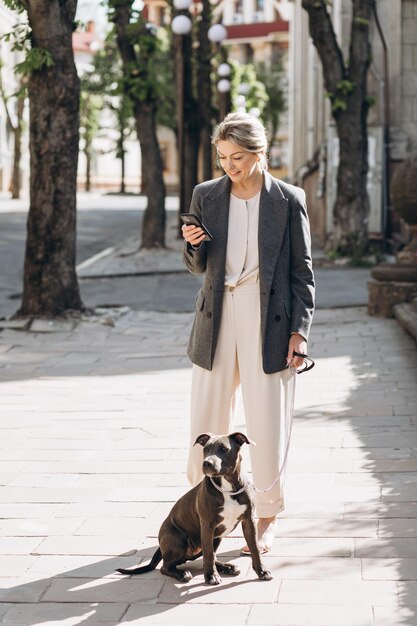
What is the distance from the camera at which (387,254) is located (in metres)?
22.1

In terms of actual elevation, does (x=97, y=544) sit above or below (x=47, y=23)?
below

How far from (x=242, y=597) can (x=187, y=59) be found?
816 inches

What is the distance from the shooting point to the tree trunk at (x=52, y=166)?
43.7ft

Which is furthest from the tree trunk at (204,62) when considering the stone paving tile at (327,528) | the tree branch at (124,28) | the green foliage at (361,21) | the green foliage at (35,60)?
the stone paving tile at (327,528)

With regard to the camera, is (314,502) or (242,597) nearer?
(242,597)

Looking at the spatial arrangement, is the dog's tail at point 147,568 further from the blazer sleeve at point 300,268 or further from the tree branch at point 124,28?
the tree branch at point 124,28

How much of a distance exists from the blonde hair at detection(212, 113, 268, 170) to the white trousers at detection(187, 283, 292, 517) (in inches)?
23.9

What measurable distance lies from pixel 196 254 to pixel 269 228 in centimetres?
32

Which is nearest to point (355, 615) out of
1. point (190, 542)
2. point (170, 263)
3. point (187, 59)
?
point (190, 542)

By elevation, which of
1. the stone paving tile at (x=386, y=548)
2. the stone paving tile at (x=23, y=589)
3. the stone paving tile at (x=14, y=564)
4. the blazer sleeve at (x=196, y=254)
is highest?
the blazer sleeve at (x=196, y=254)

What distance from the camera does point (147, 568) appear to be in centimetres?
511

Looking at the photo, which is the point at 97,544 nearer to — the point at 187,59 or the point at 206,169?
the point at 187,59

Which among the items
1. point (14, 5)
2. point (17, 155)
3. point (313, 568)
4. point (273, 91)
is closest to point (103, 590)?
point (313, 568)

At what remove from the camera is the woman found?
5.30 m
